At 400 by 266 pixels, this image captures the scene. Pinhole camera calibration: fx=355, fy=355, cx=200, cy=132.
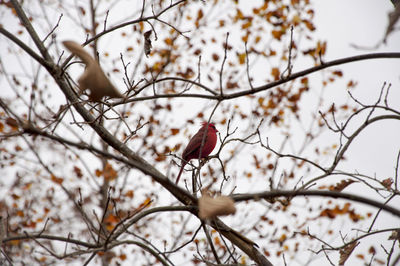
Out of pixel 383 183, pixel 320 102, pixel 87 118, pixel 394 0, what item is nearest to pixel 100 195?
pixel 320 102

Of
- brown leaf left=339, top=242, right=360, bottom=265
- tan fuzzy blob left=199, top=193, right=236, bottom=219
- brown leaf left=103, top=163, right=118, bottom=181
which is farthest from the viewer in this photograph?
brown leaf left=103, top=163, right=118, bottom=181

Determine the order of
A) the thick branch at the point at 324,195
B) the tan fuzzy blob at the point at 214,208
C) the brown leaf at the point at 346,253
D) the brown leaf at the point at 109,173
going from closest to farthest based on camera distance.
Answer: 1. the tan fuzzy blob at the point at 214,208
2. the thick branch at the point at 324,195
3. the brown leaf at the point at 346,253
4. the brown leaf at the point at 109,173

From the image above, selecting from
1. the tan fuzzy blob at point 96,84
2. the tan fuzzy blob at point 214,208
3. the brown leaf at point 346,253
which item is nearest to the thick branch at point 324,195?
the tan fuzzy blob at point 214,208

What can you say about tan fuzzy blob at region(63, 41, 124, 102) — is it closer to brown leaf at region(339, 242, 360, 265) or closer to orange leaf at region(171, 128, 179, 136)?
brown leaf at region(339, 242, 360, 265)

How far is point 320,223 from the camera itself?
24.1 feet

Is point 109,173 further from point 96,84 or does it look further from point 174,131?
point 96,84

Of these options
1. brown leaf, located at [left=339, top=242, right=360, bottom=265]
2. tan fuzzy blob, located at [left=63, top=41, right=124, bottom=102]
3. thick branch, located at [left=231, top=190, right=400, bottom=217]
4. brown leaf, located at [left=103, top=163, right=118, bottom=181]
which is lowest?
thick branch, located at [left=231, top=190, right=400, bottom=217]

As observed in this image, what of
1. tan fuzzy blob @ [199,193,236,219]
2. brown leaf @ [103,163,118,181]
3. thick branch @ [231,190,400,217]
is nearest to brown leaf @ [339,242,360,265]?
thick branch @ [231,190,400,217]

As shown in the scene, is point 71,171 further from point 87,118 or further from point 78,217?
point 87,118

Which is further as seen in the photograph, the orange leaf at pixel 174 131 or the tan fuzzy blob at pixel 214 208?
the orange leaf at pixel 174 131

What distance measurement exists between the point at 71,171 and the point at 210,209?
811cm

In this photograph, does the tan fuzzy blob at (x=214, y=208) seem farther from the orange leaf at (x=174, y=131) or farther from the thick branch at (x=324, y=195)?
the orange leaf at (x=174, y=131)

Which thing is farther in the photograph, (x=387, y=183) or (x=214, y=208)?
(x=387, y=183)

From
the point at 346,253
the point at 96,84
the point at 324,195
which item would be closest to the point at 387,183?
the point at 346,253
